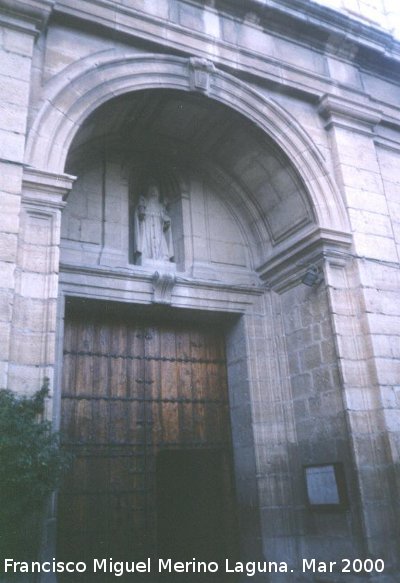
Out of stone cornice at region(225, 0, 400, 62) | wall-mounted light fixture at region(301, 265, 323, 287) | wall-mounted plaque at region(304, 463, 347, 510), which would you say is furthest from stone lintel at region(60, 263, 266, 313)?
stone cornice at region(225, 0, 400, 62)

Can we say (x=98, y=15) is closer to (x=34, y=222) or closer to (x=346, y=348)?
(x=34, y=222)

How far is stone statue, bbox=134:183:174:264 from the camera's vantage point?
6414 millimetres

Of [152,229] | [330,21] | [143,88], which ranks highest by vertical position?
[330,21]

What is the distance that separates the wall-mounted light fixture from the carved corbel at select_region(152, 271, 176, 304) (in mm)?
1471

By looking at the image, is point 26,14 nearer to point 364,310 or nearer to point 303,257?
point 303,257

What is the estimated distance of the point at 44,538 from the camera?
379 centimetres

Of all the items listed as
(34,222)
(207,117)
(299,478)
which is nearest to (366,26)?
(207,117)

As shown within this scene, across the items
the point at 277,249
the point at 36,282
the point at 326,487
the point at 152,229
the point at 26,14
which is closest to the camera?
the point at 36,282

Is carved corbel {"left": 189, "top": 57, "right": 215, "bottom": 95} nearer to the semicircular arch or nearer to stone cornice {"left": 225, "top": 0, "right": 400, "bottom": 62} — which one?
the semicircular arch

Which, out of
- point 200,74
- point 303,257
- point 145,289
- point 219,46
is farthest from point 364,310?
point 219,46

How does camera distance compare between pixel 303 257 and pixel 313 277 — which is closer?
pixel 313 277

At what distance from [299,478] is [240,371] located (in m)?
1.35

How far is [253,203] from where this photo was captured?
7023mm
